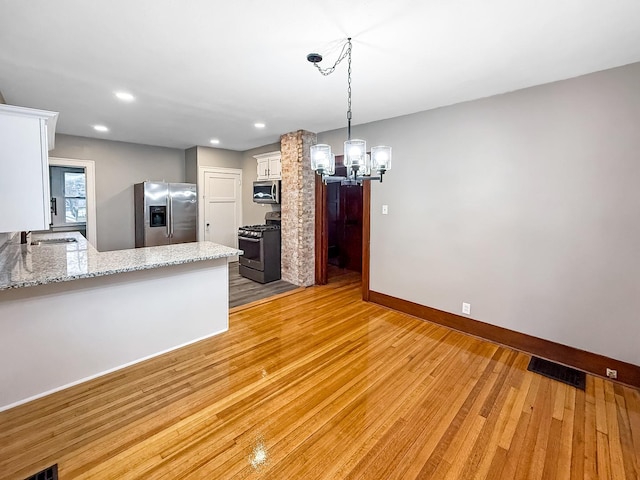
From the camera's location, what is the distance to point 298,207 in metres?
4.79

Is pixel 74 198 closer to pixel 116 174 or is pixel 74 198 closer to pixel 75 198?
pixel 75 198

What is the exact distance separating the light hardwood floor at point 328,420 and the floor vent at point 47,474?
0.10ft

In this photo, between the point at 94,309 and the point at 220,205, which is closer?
the point at 94,309

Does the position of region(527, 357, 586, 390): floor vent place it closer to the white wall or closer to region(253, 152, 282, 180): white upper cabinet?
the white wall

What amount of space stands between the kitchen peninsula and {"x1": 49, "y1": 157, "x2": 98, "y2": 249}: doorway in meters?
2.33

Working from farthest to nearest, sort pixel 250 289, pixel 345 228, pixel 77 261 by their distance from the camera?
1. pixel 345 228
2. pixel 250 289
3. pixel 77 261

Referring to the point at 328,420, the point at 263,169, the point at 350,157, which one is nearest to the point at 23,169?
the point at 350,157

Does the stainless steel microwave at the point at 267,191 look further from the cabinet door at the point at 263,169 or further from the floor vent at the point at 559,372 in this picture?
the floor vent at the point at 559,372

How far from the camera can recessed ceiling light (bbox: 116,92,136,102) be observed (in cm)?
314

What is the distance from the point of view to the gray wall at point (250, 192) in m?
6.18

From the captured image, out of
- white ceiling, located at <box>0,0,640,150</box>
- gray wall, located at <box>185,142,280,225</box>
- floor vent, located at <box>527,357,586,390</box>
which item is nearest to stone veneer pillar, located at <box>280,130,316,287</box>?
gray wall, located at <box>185,142,280,225</box>

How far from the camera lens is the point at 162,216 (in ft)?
18.0

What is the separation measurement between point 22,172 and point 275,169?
3.61 m

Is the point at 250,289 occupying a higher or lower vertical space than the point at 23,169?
lower
